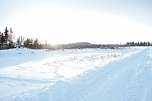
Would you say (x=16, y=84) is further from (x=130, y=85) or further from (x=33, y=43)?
(x=33, y=43)

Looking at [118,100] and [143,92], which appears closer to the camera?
[118,100]

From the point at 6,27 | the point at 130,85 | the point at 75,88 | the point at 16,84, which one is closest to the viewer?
the point at 75,88

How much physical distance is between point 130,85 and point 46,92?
4.18m

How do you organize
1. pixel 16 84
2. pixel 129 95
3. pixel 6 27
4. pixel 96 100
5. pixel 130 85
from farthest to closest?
pixel 6 27 → pixel 16 84 → pixel 130 85 → pixel 129 95 → pixel 96 100

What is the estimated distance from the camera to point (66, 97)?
8.48 m

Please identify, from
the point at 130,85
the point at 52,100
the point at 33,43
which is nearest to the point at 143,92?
the point at 130,85

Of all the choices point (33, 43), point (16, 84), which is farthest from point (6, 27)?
point (16, 84)

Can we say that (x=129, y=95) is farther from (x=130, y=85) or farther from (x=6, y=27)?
(x=6, y=27)

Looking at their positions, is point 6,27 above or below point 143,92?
above

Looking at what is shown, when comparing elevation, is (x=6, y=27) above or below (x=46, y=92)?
above

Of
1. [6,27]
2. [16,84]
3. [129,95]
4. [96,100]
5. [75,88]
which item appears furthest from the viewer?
[6,27]

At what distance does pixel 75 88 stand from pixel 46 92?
1434 millimetres

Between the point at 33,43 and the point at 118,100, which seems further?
the point at 33,43

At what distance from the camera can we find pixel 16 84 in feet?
37.9
